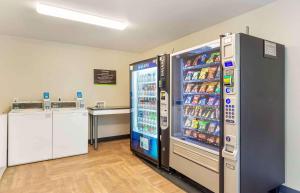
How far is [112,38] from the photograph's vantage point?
150 inches

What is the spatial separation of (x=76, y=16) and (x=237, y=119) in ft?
8.26

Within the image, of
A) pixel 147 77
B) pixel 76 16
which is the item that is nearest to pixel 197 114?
pixel 147 77

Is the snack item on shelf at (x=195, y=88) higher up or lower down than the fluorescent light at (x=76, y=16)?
lower down

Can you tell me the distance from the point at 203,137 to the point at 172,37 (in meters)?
2.16

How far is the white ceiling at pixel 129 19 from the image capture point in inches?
92.6

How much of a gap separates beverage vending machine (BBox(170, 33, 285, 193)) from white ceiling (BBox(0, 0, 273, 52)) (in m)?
0.61

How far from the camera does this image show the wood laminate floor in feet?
7.87

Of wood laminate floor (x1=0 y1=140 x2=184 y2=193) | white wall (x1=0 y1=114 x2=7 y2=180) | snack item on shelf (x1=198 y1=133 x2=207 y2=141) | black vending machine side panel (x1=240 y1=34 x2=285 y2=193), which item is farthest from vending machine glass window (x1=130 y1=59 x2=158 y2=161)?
white wall (x1=0 y1=114 x2=7 y2=180)

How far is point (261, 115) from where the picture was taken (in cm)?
196

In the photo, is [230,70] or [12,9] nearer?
[230,70]

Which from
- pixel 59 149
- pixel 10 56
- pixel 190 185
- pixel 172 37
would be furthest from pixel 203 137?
pixel 10 56

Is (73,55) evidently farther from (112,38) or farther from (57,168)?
(57,168)

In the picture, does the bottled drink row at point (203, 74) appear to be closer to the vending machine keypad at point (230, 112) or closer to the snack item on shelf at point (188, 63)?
the snack item on shelf at point (188, 63)

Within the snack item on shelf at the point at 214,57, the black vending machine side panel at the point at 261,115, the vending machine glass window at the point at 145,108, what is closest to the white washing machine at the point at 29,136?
the vending machine glass window at the point at 145,108
